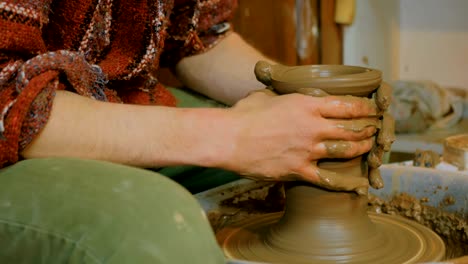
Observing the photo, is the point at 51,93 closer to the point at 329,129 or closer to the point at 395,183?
the point at 329,129

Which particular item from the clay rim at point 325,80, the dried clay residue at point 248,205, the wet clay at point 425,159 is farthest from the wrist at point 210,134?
the wet clay at point 425,159

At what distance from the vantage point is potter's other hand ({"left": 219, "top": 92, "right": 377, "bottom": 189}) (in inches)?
44.0

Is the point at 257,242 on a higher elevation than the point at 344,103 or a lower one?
lower

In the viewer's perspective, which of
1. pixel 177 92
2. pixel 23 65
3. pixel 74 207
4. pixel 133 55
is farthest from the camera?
pixel 177 92

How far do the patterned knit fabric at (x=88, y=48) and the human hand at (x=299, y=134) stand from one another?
12.0 inches

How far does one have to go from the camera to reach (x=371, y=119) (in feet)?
3.81

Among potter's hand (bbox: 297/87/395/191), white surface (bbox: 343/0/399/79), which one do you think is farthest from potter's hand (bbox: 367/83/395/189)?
white surface (bbox: 343/0/399/79)

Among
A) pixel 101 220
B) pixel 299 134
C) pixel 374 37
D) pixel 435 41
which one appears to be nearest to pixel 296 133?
pixel 299 134

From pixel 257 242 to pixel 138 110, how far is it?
34 centimetres

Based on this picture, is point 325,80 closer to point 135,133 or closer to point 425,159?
point 135,133

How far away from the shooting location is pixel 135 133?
3.68 feet

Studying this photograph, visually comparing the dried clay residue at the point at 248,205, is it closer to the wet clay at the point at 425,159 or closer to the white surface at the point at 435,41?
the wet clay at the point at 425,159

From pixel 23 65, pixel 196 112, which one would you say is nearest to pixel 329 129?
pixel 196 112

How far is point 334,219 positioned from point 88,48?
576mm
